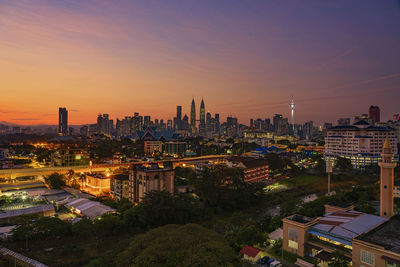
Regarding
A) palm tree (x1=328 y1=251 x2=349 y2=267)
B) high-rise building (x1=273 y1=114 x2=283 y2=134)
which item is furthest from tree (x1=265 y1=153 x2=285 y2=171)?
high-rise building (x1=273 y1=114 x2=283 y2=134)

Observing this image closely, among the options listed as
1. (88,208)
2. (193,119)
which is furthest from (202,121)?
(88,208)

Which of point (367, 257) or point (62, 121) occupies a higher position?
point (62, 121)

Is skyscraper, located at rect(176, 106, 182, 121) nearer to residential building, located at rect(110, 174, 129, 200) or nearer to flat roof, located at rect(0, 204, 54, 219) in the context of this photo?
residential building, located at rect(110, 174, 129, 200)

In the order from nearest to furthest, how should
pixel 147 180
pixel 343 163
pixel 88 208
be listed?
1. pixel 88 208
2. pixel 147 180
3. pixel 343 163

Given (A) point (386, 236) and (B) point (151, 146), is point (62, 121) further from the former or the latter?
(A) point (386, 236)

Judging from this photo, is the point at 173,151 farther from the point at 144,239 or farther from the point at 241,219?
the point at 144,239

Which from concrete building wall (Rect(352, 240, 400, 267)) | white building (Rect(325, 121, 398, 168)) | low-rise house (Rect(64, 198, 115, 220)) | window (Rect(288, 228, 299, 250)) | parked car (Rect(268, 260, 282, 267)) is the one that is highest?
white building (Rect(325, 121, 398, 168))
